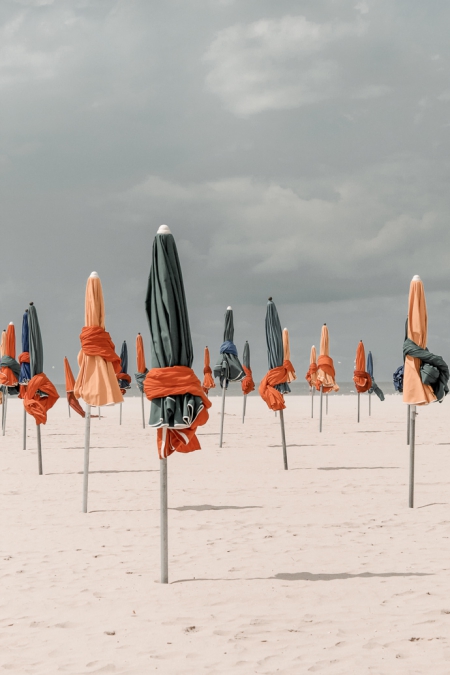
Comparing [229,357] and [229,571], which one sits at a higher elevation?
[229,357]

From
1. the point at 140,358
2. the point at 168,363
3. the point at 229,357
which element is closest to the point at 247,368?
the point at 140,358

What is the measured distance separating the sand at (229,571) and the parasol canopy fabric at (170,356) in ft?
5.52

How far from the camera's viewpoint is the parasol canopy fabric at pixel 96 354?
10.9m

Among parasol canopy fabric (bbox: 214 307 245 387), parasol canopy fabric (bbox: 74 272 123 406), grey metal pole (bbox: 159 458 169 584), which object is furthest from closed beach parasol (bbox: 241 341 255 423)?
grey metal pole (bbox: 159 458 169 584)

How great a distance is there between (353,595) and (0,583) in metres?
3.73

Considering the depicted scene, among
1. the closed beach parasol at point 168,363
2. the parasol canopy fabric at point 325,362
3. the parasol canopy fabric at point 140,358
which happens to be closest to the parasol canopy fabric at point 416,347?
the closed beach parasol at point 168,363

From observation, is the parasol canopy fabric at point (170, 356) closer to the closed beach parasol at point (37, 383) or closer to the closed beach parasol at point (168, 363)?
the closed beach parasol at point (168, 363)

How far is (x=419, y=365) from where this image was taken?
10.5 m

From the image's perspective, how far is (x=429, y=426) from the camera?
26609mm

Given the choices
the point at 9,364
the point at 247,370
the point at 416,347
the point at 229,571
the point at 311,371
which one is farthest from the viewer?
the point at 311,371

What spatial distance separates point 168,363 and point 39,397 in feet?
25.7

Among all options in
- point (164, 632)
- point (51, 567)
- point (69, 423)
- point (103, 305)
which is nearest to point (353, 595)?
point (164, 632)

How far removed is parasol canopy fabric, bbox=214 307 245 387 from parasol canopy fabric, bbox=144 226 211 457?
13071 mm

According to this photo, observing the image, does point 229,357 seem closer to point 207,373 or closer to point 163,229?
point 207,373
